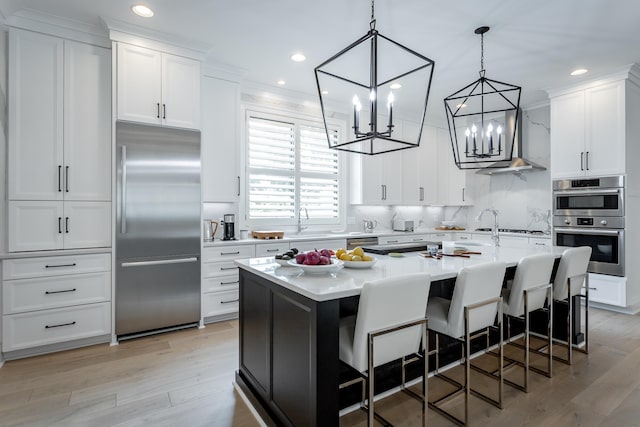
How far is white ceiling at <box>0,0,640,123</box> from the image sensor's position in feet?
9.09

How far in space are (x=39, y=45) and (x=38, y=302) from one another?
87.4 inches

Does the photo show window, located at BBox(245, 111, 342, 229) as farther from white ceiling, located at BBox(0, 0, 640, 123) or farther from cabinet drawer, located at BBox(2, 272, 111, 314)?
cabinet drawer, located at BBox(2, 272, 111, 314)

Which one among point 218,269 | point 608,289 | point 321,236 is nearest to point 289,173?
point 321,236

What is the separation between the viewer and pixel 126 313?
3207 millimetres

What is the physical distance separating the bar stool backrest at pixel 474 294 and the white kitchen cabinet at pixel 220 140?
2.85 m

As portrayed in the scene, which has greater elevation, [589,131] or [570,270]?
[589,131]

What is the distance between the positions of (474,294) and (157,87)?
3.31m

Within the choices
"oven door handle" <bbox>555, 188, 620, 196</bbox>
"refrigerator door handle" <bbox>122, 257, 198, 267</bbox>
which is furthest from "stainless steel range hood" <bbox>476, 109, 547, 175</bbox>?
"refrigerator door handle" <bbox>122, 257, 198, 267</bbox>

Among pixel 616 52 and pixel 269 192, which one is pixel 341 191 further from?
pixel 616 52

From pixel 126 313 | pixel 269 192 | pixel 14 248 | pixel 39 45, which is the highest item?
pixel 39 45

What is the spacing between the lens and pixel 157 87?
3.35 meters

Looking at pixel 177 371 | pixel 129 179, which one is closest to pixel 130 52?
pixel 129 179

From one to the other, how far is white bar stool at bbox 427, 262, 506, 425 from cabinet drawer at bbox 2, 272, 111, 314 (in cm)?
289

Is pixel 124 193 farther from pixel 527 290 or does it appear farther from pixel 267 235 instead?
pixel 527 290
